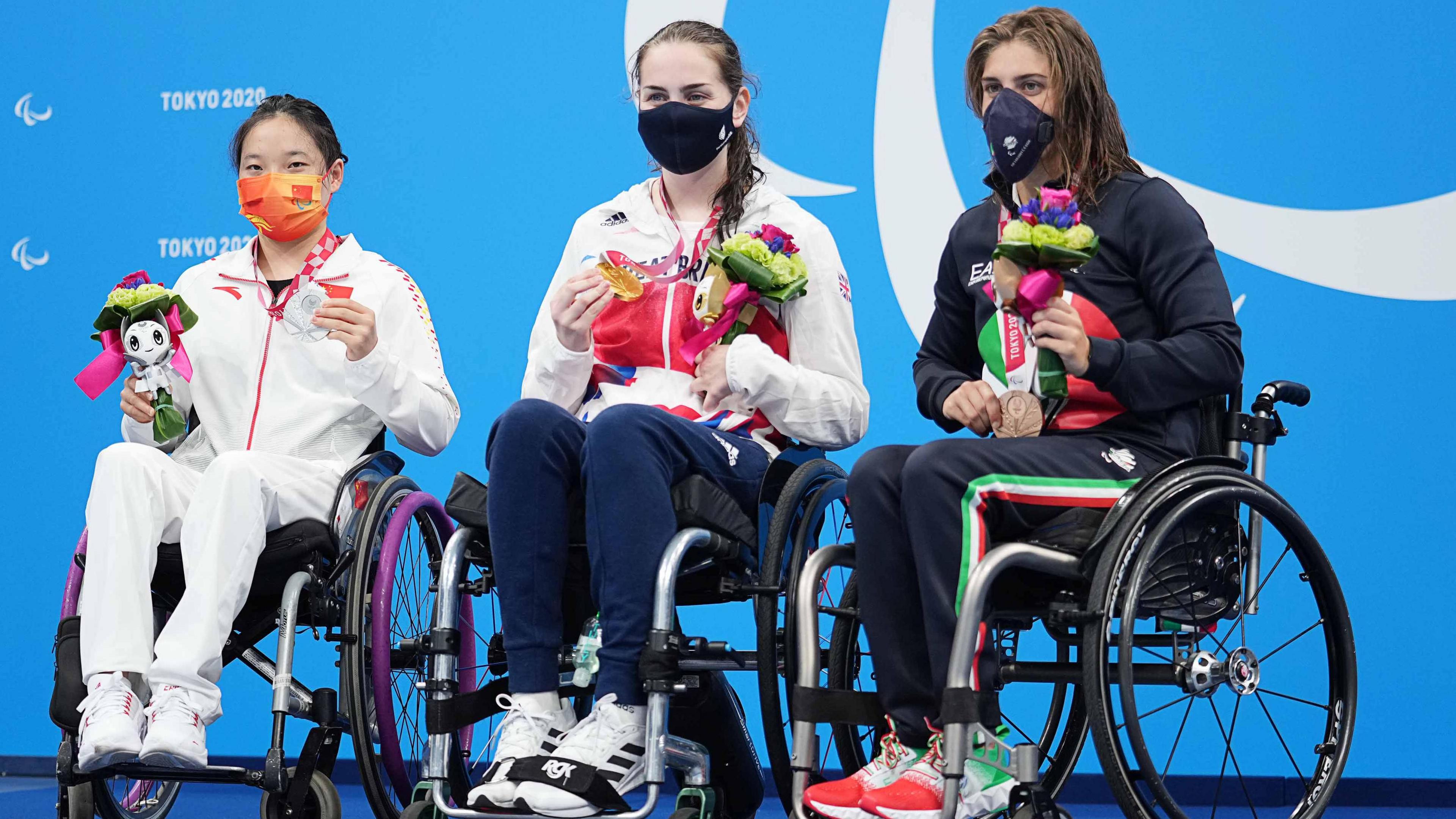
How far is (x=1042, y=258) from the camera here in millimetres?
2010

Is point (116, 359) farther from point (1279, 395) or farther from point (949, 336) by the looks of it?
point (1279, 395)

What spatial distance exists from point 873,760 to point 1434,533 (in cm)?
179

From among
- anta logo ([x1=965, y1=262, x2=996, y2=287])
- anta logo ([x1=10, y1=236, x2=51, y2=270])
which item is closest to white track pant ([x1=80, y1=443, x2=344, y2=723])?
anta logo ([x1=965, y1=262, x2=996, y2=287])

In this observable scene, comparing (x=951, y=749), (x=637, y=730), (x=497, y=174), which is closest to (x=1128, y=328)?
(x=951, y=749)

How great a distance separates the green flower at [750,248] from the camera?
243 cm

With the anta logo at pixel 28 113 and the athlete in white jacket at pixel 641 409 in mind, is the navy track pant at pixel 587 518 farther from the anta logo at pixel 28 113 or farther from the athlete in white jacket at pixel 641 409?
the anta logo at pixel 28 113

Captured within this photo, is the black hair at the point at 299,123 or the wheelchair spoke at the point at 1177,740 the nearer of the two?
the wheelchair spoke at the point at 1177,740

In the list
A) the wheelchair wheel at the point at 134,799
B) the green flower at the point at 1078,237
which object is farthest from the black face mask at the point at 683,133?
the wheelchair wheel at the point at 134,799

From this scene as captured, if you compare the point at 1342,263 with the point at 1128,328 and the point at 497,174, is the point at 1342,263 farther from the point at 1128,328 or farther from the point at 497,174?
the point at 497,174

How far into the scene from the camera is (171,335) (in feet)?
9.15

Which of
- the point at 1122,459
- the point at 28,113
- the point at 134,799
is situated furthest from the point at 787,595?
the point at 28,113

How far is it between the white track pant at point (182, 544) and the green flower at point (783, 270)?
0.91 metres

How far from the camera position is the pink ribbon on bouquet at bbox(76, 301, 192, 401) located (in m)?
2.77

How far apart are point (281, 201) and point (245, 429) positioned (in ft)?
1.50
